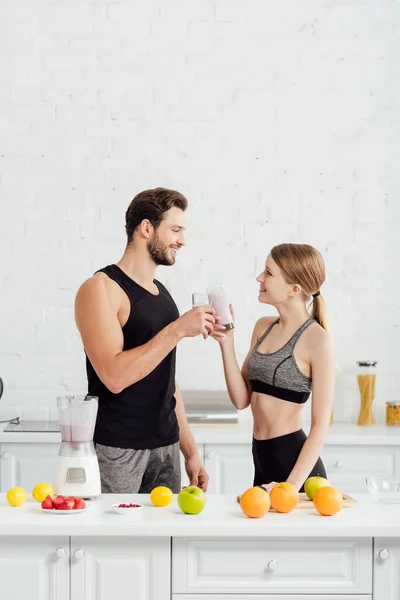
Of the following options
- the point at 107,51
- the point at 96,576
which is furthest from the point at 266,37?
the point at 96,576

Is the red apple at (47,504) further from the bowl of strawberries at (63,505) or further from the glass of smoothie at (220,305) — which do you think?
the glass of smoothie at (220,305)

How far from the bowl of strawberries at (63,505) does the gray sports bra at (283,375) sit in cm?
75

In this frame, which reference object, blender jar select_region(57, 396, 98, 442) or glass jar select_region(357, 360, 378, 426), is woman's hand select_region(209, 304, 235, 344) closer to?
blender jar select_region(57, 396, 98, 442)

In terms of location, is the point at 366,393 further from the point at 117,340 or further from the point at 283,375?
the point at 117,340

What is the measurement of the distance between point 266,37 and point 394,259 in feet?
3.90

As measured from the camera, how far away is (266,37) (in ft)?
13.3

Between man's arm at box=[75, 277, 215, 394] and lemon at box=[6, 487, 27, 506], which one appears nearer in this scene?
lemon at box=[6, 487, 27, 506]

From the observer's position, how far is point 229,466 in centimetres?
358

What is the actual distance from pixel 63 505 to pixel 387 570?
79 centimetres

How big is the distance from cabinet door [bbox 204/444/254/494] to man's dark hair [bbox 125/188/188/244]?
46.0 inches

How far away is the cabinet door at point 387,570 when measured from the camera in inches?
81.7

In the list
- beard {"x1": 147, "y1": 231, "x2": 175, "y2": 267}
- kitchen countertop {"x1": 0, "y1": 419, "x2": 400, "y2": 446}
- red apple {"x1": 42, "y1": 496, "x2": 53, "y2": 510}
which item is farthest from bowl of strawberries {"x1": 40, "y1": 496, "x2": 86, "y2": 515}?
kitchen countertop {"x1": 0, "y1": 419, "x2": 400, "y2": 446}

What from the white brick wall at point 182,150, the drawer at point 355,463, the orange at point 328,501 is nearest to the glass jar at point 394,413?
the white brick wall at point 182,150

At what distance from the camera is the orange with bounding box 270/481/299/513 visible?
7.01ft
